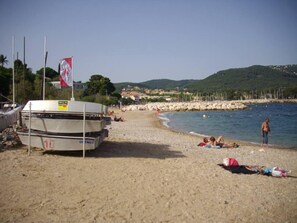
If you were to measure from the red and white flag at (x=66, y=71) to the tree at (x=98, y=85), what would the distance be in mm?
76331

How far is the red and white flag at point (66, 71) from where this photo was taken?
9.23 metres

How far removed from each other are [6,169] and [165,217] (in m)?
4.68

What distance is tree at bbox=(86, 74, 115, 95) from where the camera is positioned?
8600 cm

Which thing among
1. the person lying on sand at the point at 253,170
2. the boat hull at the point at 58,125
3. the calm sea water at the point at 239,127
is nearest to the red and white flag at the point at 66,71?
the boat hull at the point at 58,125

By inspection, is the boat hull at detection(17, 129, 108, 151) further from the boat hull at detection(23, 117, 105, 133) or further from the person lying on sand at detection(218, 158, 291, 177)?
the person lying on sand at detection(218, 158, 291, 177)

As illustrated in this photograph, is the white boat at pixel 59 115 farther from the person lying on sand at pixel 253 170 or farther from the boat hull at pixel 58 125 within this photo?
the person lying on sand at pixel 253 170

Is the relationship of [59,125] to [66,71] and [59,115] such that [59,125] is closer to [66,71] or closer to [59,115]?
[59,115]

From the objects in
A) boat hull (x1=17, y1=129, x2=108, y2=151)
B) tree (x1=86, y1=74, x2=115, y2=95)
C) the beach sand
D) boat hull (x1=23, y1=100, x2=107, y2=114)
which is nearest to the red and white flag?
boat hull (x1=23, y1=100, x2=107, y2=114)

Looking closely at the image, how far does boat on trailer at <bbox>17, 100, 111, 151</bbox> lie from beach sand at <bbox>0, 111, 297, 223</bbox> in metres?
0.46

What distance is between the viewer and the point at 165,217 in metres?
5.20

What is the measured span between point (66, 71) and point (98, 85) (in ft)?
260

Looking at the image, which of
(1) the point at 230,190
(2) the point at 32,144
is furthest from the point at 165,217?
(2) the point at 32,144

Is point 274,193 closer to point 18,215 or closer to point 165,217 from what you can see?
point 165,217

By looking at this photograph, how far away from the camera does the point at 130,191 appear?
6.33m
